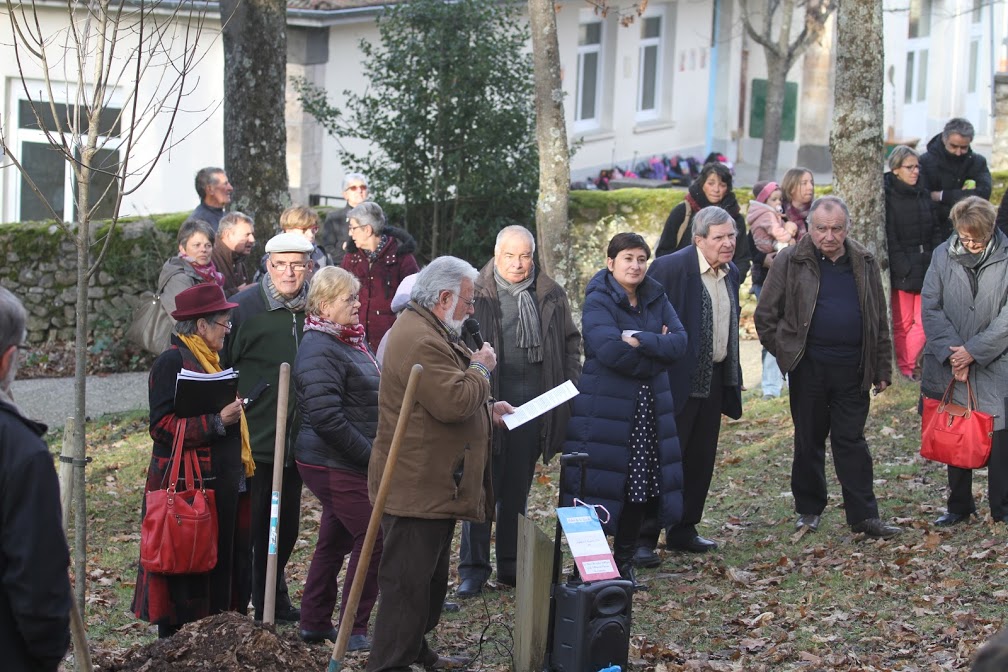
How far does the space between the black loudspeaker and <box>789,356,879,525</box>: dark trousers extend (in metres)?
2.67

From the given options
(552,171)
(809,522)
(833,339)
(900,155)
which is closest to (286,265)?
(833,339)

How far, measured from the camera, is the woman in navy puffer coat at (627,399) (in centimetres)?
725

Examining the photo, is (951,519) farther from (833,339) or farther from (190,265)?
(190,265)

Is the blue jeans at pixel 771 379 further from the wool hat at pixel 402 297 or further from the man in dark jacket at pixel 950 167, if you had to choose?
the wool hat at pixel 402 297

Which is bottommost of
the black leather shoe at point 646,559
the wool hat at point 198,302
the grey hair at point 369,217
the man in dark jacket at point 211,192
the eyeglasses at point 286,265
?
the black leather shoe at point 646,559

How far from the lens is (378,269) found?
10.1 meters

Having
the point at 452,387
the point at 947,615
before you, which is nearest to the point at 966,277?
the point at 947,615

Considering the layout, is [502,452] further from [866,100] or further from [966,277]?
[866,100]

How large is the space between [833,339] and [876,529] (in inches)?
47.3

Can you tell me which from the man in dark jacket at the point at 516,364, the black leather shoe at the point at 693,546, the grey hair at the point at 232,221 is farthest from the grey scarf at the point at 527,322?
the grey hair at the point at 232,221

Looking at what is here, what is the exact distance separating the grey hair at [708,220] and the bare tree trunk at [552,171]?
4694 mm

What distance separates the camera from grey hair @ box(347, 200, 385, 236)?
979 centimetres

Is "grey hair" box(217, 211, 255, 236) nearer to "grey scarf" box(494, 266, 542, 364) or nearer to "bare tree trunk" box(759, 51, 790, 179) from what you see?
"grey scarf" box(494, 266, 542, 364)

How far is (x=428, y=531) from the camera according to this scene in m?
5.88
